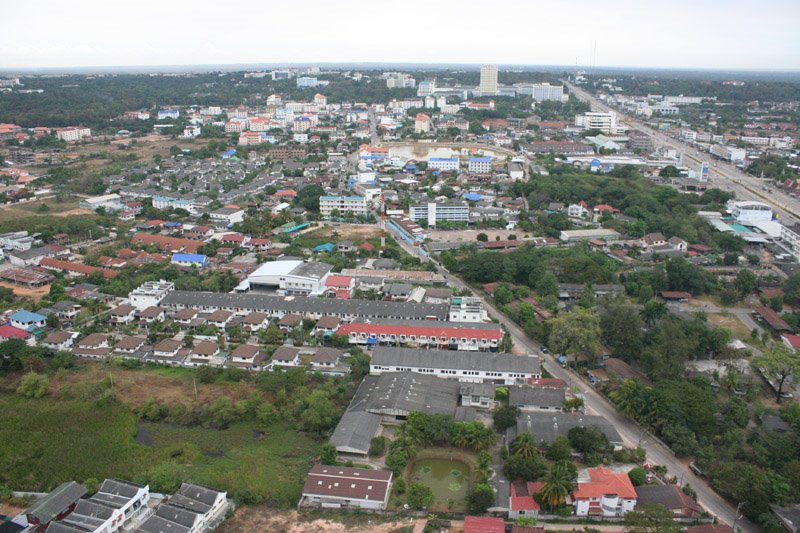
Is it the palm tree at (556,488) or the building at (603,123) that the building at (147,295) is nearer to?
the palm tree at (556,488)

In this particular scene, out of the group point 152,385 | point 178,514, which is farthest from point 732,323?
point 152,385

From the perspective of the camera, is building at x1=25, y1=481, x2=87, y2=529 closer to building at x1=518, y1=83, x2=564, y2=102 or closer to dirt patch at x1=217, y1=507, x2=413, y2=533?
dirt patch at x1=217, y1=507, x2=413, y2=533

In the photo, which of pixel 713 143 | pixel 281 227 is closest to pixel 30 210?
pixel 281 227

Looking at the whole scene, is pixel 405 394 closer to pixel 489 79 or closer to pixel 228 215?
pixel 228 215

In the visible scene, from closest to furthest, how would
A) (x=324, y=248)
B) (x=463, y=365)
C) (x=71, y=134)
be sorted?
(x=463, y=365), (x=324, y=248), (x=71, y=134)

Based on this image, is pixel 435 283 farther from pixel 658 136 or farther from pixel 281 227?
pixel 658 136

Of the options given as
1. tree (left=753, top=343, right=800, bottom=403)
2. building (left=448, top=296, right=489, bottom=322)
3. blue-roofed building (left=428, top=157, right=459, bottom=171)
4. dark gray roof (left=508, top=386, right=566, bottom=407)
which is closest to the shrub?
dark gray roof (left=508, top=386, right=566, bottom=407)

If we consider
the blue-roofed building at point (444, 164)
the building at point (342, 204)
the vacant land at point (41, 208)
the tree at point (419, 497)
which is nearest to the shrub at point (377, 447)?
the tree at point (419, 497)
